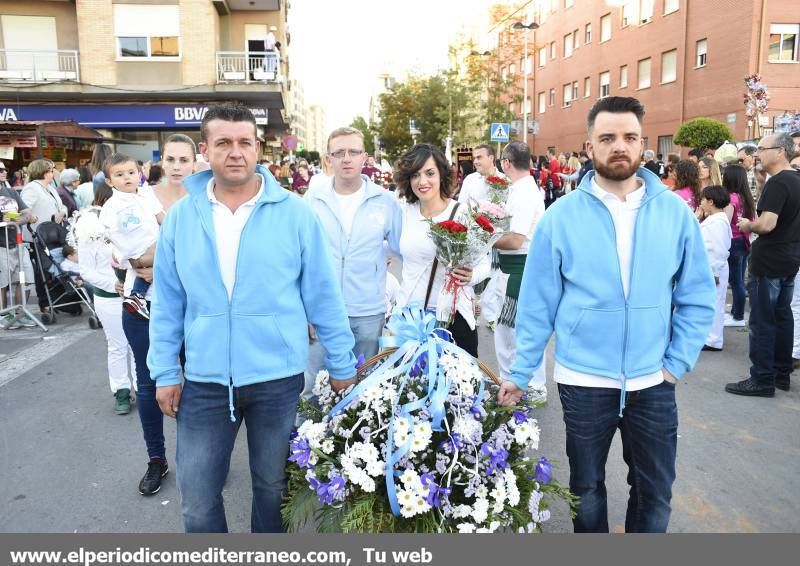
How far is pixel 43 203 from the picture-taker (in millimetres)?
10039

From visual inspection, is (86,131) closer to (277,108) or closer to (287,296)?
(277,108)

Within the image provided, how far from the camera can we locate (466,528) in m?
2.71

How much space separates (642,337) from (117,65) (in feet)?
85.6

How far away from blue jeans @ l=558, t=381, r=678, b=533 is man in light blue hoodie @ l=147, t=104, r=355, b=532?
1.26 m

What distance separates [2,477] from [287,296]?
295cm

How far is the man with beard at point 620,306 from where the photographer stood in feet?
9.09

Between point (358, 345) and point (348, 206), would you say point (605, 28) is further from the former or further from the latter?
point (358, 345)

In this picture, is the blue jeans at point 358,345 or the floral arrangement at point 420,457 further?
the blue jeans at point 358,345

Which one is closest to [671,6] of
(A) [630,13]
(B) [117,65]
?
(A) [630,13]

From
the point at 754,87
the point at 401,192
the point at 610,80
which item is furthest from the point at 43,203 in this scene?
the point at 610,80

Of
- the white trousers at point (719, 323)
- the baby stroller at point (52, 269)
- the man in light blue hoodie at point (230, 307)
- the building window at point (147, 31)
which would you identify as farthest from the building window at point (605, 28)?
the man in light blue hoodie at point (230, 307)

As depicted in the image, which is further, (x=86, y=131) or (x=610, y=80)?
(x=610, y=80)

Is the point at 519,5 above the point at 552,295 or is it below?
above

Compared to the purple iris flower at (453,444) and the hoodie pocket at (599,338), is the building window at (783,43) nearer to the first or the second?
the hoodie pocket at (599,338)
